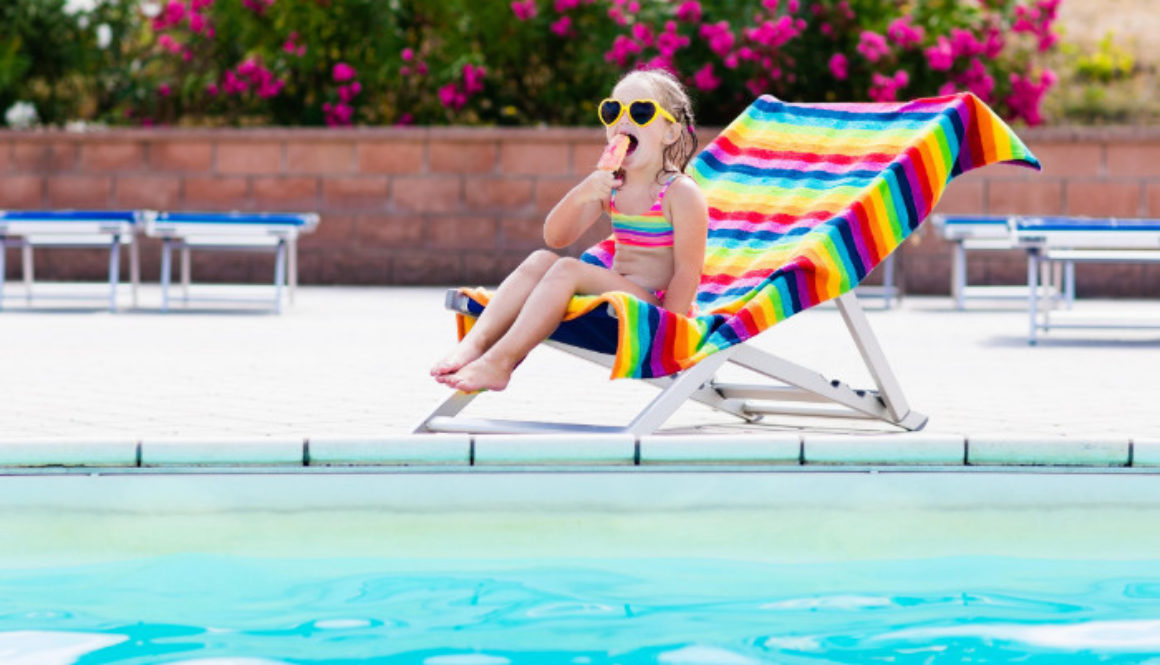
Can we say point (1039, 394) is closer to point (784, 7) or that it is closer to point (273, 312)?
point (273, 312)

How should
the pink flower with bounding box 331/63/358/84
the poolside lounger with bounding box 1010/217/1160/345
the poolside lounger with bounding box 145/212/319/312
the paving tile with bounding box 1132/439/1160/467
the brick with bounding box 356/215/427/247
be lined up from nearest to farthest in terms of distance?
the paving tile with bounding box 1132/439/1160/467, the poolside lounger with bounding box 1010/217/1160/345, the poolside lounger with bounding box 145/212/319/312, the brick with bounding box 356/215/427/247, the pink flower with bounding box 331/63/358/84

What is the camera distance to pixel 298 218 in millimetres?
10078

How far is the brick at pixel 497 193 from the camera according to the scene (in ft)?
44.5

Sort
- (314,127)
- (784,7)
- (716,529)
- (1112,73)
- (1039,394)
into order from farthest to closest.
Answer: (1112,73) → (314,127) → (784,7) → (1039,394) → (716,529)

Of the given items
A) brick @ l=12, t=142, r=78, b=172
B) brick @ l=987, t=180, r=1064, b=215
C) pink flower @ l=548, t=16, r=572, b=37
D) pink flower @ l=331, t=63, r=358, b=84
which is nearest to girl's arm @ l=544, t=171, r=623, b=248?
brick @ l=987, t=180, r=1064, b=215

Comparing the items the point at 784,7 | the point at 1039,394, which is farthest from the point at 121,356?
the point at 784,7

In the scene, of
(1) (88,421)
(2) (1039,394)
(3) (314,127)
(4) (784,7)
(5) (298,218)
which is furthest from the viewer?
(3) (314,127)

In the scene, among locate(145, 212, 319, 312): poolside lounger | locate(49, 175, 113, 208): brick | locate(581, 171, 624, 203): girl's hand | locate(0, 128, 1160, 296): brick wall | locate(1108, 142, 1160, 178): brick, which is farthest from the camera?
locate(49, 175, 113, 208): brick

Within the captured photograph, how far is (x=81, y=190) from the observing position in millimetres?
14008

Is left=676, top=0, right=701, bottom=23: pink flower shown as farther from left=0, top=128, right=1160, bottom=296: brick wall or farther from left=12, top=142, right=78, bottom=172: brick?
left=12, top=142, right=78, bottom=172: brick

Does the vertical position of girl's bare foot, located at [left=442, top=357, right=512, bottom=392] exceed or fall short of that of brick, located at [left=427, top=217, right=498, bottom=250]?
it falls short

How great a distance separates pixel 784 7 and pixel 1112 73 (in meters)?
5.55

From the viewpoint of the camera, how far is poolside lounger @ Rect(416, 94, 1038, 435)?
4262 millimetres

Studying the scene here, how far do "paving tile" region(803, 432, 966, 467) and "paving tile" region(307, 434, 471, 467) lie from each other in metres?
0.82
